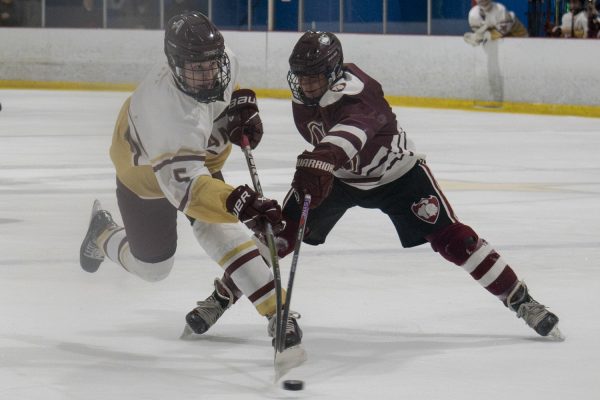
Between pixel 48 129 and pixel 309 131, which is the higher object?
pixel 309 131

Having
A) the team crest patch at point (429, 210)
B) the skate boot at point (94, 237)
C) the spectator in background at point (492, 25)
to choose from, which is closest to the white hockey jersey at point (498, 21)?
the spectator in background at point (492, 25)

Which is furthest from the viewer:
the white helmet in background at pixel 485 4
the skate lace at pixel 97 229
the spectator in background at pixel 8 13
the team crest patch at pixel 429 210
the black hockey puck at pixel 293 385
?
the spectator in background at pixel 8 13

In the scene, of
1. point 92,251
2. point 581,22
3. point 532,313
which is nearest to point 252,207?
point 532,313

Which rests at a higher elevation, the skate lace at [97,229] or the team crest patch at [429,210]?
the team crest patch at [429,210]

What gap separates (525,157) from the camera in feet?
32.6

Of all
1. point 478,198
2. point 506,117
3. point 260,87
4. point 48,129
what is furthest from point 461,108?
point 478,198

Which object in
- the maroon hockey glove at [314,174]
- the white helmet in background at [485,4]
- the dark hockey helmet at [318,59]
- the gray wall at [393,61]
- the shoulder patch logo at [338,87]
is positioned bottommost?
the gray wall at [393,61]

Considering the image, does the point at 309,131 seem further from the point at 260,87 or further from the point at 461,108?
the point at 260,87

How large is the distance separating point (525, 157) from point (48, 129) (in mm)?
4199

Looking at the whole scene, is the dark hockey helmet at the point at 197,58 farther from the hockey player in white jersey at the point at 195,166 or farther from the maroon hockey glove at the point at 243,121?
the maroon hockey glove at the point at 243,121

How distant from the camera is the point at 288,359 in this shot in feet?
11.5

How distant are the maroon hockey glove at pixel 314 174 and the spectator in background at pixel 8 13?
15.7 metres

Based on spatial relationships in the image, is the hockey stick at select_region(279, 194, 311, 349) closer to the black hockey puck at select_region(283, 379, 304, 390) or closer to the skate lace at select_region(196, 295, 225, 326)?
the black hockey puck at select_region(283, 379, 304, 390)

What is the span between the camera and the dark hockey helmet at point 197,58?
368cm
